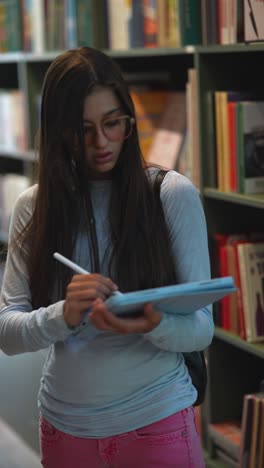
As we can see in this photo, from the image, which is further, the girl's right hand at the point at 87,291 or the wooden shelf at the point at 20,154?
the wooden shelf at the point at 20,154

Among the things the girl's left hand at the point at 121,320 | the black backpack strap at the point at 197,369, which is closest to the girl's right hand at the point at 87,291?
the girl's left hand at the point at 121,320

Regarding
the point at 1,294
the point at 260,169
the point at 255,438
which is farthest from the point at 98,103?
the point at 255,438

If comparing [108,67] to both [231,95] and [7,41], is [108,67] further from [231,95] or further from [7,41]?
[7,41]

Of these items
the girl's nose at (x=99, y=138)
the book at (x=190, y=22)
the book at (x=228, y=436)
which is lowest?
the book at (x=228, y=436)

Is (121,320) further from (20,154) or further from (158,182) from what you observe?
(20,154)

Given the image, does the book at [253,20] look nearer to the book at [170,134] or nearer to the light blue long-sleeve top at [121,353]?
the book at [170,134]

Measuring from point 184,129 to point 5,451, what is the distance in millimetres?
1305

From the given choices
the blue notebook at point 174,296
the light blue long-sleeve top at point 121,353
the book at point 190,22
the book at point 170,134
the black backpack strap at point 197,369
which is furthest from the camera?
the book at point 170,134

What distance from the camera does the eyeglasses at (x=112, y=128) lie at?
136cm

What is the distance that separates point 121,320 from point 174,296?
86 millimetres

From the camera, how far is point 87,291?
1222mm

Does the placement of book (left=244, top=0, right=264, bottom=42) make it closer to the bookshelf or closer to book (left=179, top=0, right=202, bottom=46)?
the bookshelf

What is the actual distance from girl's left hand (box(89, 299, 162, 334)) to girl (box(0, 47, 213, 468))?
59 millimetres

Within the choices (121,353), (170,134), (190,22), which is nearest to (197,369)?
(121,353)
